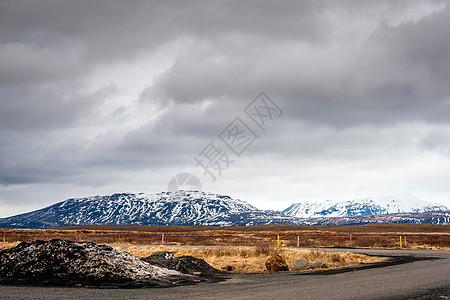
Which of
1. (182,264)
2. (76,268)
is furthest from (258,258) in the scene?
(76,268)

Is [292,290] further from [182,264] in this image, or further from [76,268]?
[76,268]

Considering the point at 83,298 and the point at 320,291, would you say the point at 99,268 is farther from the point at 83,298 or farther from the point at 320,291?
the point at 320,291

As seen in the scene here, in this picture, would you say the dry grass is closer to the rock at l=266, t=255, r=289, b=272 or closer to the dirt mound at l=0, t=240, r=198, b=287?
the rock at l=266, t=255, r=289, b=272

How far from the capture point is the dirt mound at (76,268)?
58.8ft

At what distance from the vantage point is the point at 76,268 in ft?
61.4

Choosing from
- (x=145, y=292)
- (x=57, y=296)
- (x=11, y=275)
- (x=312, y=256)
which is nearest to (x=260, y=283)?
(x=145, y=292)

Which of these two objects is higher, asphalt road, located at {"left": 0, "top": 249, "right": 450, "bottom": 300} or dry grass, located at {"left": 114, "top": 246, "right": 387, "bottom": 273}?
asphalt road, located at {"left": 0, "top": 249, "right": 450, "bottom": 300}

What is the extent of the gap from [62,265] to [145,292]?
5.70 metres

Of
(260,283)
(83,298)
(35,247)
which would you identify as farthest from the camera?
(35,247)

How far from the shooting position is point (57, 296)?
46.6 feet

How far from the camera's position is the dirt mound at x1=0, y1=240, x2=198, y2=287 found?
1792cm

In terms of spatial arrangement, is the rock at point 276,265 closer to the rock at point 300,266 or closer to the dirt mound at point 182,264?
the rock at point 300,266

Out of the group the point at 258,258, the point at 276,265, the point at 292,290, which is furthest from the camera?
the point at 258,258

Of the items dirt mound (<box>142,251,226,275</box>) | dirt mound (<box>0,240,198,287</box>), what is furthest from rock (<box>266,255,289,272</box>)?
dirt mound (<box>0,240,198,287</box>)
